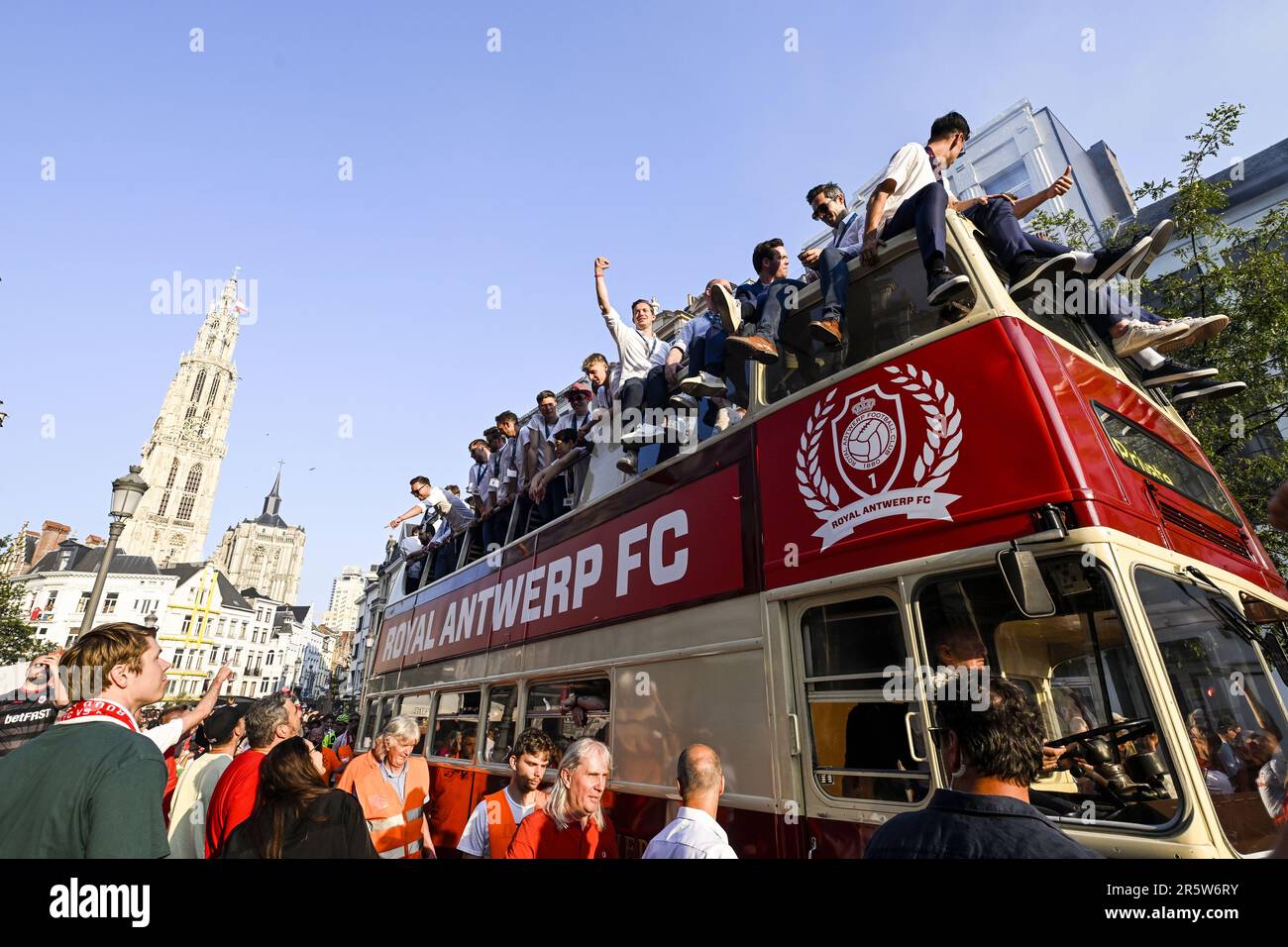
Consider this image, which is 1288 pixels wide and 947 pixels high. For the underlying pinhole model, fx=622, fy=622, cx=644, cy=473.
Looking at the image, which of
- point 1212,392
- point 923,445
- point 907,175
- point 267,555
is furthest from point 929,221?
point 267,555

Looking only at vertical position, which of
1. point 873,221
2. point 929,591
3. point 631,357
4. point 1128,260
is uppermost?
point 631,357

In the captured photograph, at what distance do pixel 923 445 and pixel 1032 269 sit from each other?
143cm

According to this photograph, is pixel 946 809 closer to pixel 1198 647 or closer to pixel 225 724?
pixel 1198 647

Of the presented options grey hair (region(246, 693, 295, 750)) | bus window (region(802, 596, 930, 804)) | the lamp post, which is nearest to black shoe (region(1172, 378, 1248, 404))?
bus window (region(802, 596, 930, 804))

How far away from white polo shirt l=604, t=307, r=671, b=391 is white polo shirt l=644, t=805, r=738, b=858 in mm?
4785

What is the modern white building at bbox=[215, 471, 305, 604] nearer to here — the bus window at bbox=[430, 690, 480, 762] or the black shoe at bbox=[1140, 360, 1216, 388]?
the bus window at bbox=[430, 690, 480, 762]

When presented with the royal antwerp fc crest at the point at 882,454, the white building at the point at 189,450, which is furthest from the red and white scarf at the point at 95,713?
the white building at the point at 189,450

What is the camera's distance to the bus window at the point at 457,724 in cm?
681

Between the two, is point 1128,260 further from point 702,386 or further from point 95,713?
point 95,713

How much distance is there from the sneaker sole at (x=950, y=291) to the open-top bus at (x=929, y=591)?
160mm

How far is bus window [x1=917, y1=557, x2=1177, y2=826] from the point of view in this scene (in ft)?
7.91

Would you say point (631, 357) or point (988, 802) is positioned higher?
point (631, 357)

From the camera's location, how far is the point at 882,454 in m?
3.46
